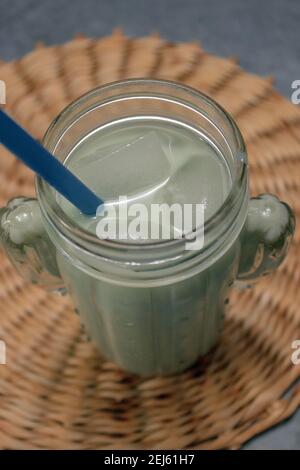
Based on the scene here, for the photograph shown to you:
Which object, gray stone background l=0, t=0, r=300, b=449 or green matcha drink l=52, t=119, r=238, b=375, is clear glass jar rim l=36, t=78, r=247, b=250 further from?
gray stone background l=0, t=0, r=300, b=449

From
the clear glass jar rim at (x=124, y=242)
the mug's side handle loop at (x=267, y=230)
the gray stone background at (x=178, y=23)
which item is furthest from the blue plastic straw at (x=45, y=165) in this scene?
the gray stone background at (x=178, y=23)

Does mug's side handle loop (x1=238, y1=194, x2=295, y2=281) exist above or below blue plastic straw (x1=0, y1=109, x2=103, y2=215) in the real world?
above

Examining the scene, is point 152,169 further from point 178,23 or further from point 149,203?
point 178,23

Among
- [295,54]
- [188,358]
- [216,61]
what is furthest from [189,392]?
[295,54]

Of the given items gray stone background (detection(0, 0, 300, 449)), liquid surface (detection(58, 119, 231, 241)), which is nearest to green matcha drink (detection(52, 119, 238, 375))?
liquid surface (detection(58, 119, 231, 241))

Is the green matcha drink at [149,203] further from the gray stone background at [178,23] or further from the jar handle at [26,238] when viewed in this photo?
the gray stone background at [178,23]

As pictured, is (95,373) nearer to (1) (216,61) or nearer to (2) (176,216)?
(2) (176,216)
